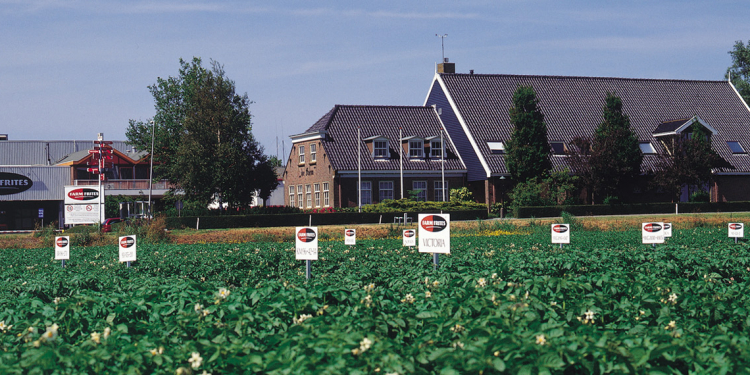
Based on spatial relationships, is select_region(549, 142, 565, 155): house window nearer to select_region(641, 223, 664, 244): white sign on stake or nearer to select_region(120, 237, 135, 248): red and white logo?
select_region(641, 223, 664, 244): white sign on stake

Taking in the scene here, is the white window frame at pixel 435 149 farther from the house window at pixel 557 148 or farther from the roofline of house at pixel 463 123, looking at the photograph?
the house window at pixel 557 148

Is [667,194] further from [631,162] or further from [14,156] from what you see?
[14,156]

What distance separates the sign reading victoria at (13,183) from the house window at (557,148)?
174 feet

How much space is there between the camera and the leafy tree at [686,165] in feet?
158

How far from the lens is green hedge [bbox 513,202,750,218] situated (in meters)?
42.3

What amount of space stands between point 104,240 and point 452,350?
29.4 metres

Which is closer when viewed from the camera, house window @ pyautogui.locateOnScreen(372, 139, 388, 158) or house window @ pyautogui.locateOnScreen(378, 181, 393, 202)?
house window @ pyautogui.locateOnScreen(378, 181, 393, 202)

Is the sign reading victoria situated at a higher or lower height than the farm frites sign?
higher

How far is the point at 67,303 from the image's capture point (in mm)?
7895

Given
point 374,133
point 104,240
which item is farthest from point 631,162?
point 104,240

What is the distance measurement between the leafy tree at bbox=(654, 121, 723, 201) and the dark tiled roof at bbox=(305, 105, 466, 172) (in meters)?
14.4

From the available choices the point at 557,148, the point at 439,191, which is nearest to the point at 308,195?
the point at 439,191

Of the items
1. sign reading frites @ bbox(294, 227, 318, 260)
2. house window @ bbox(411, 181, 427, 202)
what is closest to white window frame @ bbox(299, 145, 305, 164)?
house window @ bbox(411, 181, 427, 202)

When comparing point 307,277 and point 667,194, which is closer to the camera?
point 307,277
